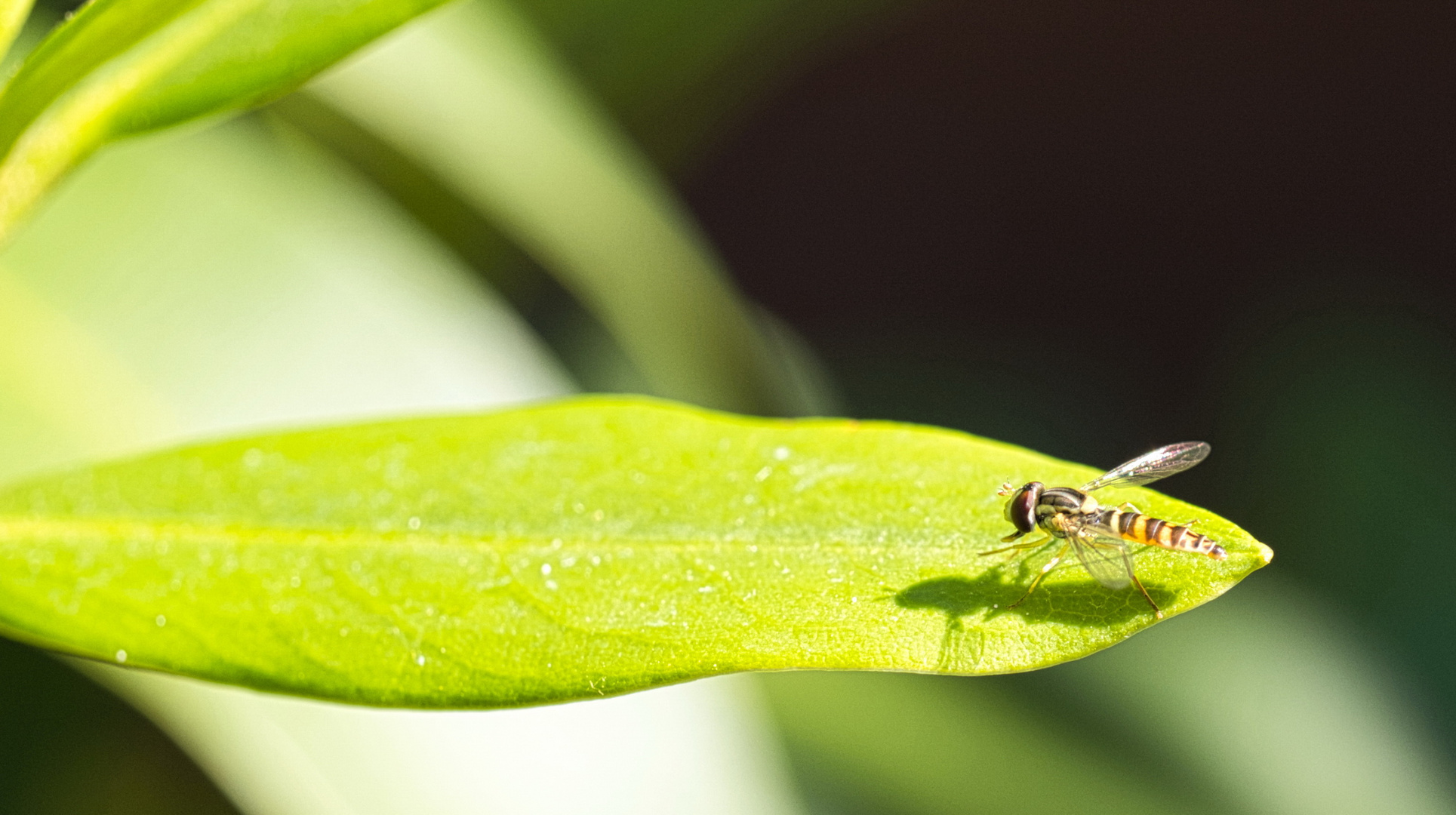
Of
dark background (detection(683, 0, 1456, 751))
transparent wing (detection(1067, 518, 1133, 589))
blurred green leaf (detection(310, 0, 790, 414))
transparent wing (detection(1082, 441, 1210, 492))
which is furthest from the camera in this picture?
dark background (detection(683, 0, 1456, 751))

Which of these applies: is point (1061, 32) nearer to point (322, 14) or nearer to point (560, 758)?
point (560, 758)

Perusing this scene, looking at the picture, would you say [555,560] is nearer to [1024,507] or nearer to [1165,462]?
[1024,507]

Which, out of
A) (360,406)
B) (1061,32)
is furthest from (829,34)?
(360,406)

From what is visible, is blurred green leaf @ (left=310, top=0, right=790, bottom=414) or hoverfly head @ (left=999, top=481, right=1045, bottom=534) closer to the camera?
hoverfly head @ (left=999, top=481, right=1045, bottom=534)

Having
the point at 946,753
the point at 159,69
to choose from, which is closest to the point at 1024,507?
the point at 159,69

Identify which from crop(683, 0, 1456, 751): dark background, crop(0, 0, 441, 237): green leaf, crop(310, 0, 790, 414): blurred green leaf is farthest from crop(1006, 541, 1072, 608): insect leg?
crop(683, 0, 1456, 751): dark background

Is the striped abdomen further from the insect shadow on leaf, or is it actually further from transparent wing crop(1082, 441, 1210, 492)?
transparent wing crop(1082, 441, 1210, 492)
